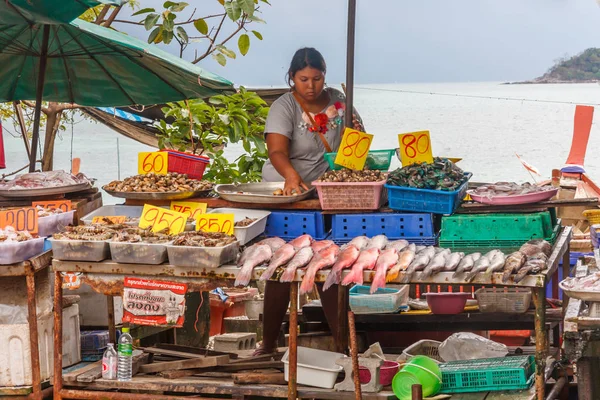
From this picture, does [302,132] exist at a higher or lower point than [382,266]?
higher

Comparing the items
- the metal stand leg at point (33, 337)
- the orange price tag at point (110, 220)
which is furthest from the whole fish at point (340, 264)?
the metal stand leg at point (33, 337)

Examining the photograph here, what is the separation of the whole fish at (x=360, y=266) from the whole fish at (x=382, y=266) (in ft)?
0.09

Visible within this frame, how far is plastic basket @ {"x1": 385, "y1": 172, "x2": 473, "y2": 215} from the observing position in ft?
14.6

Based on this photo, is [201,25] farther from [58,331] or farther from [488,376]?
[488,376]

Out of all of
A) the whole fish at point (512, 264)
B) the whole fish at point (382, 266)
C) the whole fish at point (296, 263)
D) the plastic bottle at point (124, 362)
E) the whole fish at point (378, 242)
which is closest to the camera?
the whole fish at point (512, 264)

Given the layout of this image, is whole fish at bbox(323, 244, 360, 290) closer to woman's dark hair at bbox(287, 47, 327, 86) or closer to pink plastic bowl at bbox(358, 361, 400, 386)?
pink plastic bowl at bbox(358, 361, 400, 386)

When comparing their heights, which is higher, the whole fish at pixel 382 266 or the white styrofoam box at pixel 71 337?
the whole fish at pixel 382 266

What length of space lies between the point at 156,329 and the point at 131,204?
107cm

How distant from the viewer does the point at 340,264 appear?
3.99 m

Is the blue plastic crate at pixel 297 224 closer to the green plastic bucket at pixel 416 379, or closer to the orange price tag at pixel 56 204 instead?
the green plastic bucket at pixel 416 379

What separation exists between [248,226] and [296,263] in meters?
0.52

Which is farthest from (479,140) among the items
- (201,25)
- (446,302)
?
(446,302)

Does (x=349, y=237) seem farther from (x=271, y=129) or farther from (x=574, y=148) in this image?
(x=574, y=148)

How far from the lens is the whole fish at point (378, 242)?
13.9 ft
